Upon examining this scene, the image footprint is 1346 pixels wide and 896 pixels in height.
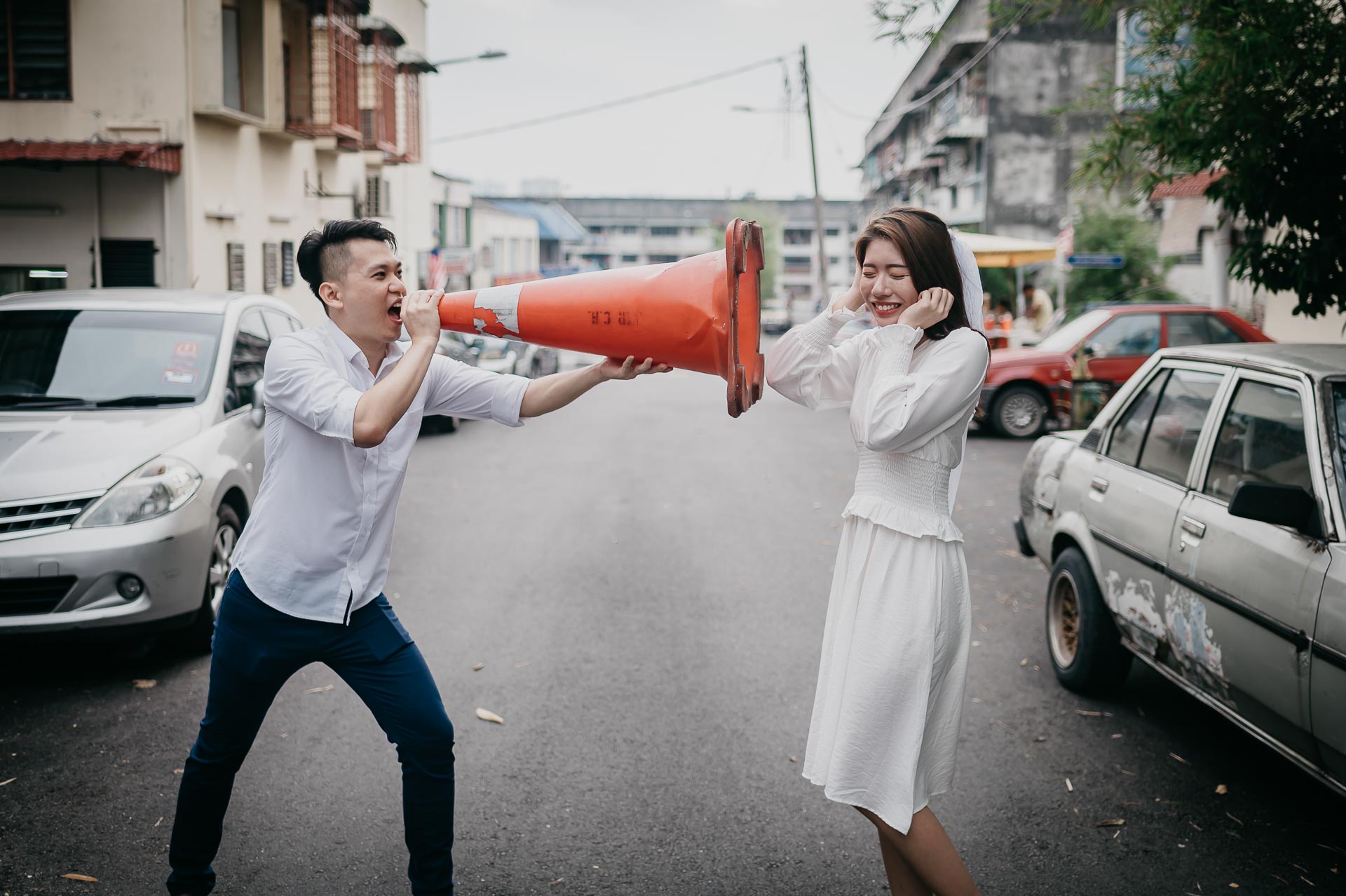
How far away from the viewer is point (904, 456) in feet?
9.52

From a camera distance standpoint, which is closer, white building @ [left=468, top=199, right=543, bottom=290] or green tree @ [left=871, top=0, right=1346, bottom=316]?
green tree @ [left=871, top=0, right=1346, bottom=316]

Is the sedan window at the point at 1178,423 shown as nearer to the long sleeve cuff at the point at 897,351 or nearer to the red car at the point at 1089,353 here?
the long sleeve cuff at the point at 897,351

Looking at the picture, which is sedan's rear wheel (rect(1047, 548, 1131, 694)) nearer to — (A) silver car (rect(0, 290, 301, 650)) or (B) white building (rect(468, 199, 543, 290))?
(A) silver car (rect(0, 290, 301, 650))

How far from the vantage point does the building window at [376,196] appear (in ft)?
81.2

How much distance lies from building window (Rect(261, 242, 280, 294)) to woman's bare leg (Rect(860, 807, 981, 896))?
16.9 meters

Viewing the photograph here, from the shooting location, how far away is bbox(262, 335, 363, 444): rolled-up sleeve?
2740 mm

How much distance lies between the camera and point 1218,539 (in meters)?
4.03

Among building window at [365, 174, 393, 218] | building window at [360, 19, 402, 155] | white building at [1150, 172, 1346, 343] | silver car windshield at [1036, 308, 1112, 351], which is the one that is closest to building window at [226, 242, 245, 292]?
building window at [360, 19, 402, 155]

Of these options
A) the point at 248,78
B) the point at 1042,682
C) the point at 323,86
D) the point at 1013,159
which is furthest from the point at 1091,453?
the point at 1013,159

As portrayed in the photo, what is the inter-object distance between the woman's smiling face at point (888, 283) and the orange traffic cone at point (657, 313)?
360 mm

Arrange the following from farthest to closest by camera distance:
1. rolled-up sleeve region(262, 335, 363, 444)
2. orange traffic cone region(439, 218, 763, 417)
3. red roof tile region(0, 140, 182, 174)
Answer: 1. red roof tile region(0, 140, 182, 174)
2. rolled-up sleeve region(262, 335, 363, 444)
3. orange traffic cone region(439, 218, 763, 417)

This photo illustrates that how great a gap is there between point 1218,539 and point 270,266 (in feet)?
54.5

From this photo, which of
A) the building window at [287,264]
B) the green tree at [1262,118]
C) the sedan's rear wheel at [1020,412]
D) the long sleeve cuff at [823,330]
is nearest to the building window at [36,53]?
the building window at [287,264]

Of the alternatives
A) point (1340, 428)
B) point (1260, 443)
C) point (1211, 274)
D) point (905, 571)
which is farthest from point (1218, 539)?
point (1211, 274)
